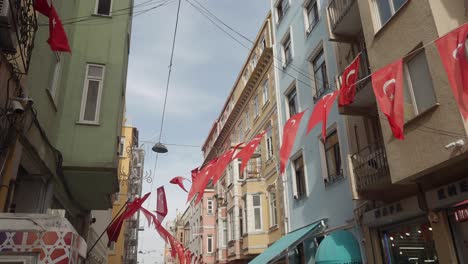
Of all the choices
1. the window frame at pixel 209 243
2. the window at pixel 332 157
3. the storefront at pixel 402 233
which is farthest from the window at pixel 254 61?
the window frame at pixel 209 243

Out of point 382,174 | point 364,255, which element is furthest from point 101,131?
point 364,255

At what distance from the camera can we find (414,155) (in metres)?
8.18

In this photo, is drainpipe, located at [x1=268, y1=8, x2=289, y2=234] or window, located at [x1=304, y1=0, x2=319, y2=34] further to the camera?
drainpipe, located at [x1=268, y1=8, x2=289, y2=234]

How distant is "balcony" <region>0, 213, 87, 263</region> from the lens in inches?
169

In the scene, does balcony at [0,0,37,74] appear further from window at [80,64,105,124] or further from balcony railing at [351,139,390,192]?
balcony railing at [351,139,390,192]

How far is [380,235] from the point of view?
11.0 meters

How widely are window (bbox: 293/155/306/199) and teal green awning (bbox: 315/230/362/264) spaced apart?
4.89 m

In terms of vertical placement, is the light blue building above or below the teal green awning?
above

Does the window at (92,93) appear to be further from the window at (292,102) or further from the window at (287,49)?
the window at (287,49)

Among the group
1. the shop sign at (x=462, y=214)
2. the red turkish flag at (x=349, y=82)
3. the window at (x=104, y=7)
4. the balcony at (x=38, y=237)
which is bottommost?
the balcony at (x=38, y=237)

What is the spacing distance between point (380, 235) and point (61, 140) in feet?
29.9

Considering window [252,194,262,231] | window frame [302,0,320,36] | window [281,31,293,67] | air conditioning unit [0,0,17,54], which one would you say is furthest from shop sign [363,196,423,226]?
window [252,194,262,231]

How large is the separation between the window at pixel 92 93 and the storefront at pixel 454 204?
8660 millimetres

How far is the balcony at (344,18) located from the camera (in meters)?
12.1
